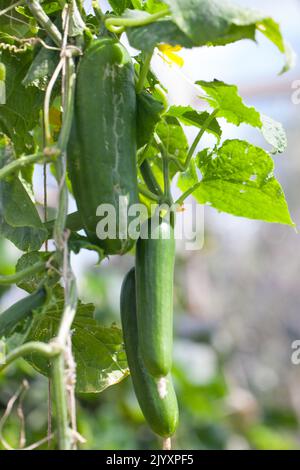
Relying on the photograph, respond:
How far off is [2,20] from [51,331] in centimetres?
47

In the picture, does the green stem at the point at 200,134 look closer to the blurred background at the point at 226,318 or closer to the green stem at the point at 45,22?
the blurred background at the point at 226,318

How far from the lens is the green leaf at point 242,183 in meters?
1.21

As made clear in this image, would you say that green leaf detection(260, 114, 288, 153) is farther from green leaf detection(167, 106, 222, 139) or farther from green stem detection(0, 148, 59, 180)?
green stem detection(0, 148, 59, 180)

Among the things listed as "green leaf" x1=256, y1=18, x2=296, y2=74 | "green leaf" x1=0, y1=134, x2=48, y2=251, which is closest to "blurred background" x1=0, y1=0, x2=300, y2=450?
"green leaf" x1=256, y1=18, x2=296, y2=74

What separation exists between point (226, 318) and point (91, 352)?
9.12 metres

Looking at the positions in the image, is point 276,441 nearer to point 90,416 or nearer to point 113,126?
point 90,416

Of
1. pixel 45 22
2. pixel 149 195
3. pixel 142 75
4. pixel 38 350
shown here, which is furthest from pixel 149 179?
pixel 38 350

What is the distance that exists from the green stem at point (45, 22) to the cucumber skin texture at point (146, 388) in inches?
12.9

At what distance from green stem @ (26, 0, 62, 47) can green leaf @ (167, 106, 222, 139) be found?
217 millimetres

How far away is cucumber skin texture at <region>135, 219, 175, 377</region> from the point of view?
0.99m

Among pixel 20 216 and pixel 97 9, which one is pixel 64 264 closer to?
pixel 20 216

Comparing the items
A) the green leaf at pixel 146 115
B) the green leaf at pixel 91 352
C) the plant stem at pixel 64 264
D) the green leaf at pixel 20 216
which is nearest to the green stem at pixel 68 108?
the plant stem at pixel 64 264

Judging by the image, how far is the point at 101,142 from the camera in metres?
1.01
